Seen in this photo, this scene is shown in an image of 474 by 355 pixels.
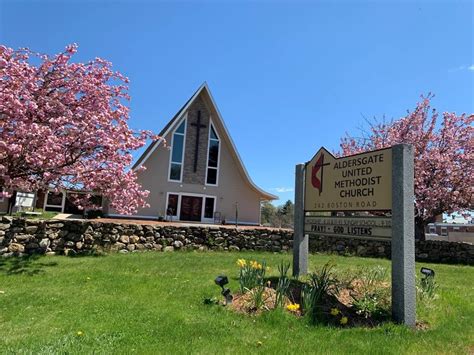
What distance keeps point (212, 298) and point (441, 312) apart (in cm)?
366

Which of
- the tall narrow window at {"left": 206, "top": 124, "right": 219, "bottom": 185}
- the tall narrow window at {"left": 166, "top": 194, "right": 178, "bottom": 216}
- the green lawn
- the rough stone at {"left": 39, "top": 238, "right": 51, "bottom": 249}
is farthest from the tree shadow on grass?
the tall narrow window at {"left": 206, "top": 124, "right": 219, "bottom": 185}

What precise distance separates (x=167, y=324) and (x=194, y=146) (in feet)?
67.5

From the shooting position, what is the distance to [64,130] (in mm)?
9664

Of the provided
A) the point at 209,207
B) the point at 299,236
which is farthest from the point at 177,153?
the point at 299,236

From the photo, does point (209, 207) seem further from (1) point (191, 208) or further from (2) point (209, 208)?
(1) point (191, 208)

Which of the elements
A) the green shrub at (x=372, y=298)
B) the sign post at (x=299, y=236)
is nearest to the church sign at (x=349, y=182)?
Answer: the sign post at (x=299, y=236)

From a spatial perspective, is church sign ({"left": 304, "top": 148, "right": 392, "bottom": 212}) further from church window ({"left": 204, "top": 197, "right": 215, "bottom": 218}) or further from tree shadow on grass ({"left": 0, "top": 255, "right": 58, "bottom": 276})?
church window ({"left": 204, "top": 197, "right": 215, "bottom": 218})

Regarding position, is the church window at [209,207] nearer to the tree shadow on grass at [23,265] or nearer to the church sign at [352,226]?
the tree shadow on grass at [23,265]

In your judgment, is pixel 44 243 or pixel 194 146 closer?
pixel 44 243

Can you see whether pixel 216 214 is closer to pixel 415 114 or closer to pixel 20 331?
pixel 415 114

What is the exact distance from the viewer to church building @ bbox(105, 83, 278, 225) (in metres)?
23.8

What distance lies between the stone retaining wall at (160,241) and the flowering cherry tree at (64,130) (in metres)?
1.25

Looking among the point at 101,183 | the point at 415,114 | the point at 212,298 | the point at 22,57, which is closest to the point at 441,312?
the point at 212,298

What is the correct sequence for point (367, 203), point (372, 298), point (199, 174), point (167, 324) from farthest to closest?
point (199, 174) → point (367, 203) → point (372, 298) → point (167, 324)
